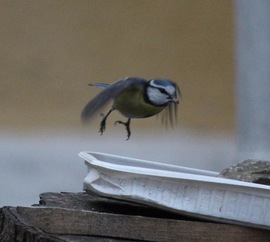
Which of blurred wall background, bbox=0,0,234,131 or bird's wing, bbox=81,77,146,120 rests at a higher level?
blurred wall background, bbox=0,0,234,131

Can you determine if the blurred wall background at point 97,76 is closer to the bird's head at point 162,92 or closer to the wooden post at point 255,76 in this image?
the wooden post at point 255,76

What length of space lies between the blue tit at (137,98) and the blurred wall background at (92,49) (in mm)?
3002

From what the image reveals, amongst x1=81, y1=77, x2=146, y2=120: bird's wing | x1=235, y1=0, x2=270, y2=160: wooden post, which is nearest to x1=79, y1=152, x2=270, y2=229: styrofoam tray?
x1=81, y1=77, x2=146, y2=120: bird's wing

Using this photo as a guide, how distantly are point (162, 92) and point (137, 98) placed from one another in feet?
0.44

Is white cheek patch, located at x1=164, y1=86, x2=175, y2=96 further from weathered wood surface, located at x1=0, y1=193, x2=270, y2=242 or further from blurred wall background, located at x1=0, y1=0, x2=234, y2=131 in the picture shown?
blurred wall background, located at x1=0, y1=0, x2=234, y2=131

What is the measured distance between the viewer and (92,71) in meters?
6.80

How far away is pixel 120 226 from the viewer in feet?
10.7

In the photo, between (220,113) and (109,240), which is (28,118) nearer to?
(220,113)

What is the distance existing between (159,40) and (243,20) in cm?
122

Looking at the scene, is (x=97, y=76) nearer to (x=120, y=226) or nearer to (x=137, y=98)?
(x=137, y=98)

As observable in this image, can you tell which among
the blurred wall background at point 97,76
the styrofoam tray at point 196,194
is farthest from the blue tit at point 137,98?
the blurred wall background at point 97,76

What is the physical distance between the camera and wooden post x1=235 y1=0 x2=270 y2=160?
5512 mm

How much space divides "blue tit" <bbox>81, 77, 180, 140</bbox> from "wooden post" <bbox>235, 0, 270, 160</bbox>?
1.75 metres

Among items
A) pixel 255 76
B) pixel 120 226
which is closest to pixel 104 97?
pixel 120 226
